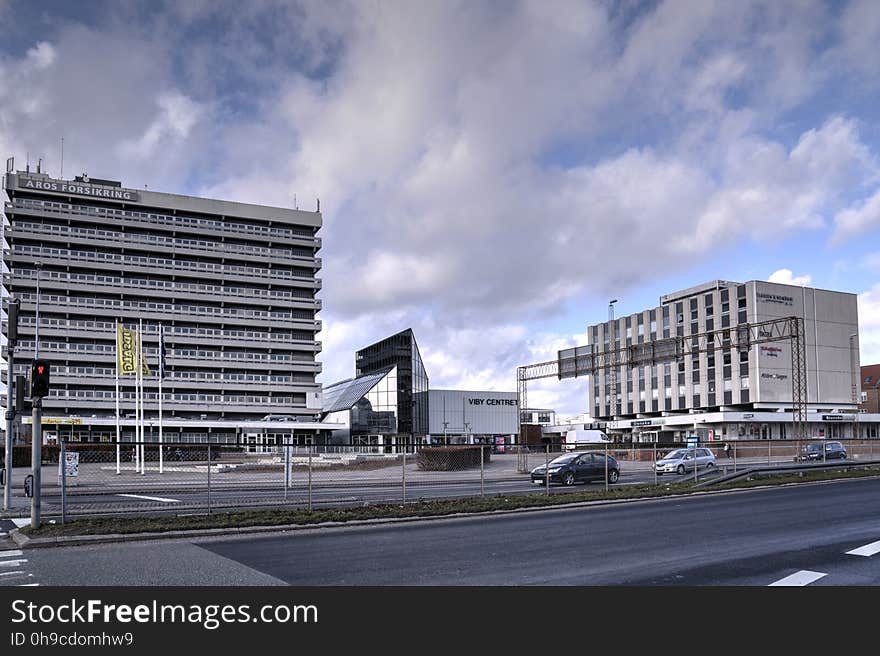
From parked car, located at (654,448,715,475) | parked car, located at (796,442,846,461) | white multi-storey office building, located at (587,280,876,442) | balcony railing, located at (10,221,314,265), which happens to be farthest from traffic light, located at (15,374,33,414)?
balcony railing, located at (10,221,314,265)

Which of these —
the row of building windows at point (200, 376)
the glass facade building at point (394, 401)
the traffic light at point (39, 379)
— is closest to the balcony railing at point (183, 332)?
the row of building windows at point (200, 376)

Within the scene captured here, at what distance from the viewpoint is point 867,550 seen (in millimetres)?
12266

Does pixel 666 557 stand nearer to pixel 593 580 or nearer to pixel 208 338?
pixel 593 580

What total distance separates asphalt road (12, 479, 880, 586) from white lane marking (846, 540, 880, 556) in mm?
54

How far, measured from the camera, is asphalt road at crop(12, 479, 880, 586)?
408 inches

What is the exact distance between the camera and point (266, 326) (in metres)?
110

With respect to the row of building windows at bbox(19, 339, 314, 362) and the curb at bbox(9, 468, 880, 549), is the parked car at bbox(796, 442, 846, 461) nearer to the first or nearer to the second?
the curb at bbox(9, 468, 880, 549)

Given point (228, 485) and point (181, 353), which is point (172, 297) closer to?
point (181, 353)

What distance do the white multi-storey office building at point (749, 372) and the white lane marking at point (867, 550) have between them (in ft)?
273
